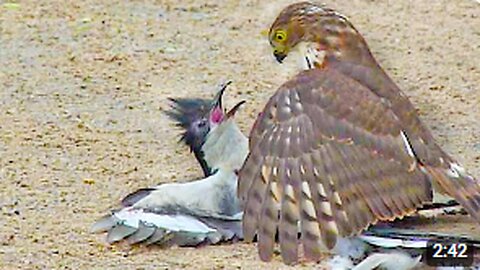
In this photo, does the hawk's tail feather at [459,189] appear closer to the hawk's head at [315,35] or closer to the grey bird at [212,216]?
the grey bird at [212,216]

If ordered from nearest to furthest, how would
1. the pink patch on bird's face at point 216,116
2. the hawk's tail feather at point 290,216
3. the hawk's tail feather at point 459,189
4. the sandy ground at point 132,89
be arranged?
the hawk's tail feather at point 290,216
the hawk's tail feather at point 459,189
the sandy ground at point 132,89
the pink patch on bird's face at point 216,116

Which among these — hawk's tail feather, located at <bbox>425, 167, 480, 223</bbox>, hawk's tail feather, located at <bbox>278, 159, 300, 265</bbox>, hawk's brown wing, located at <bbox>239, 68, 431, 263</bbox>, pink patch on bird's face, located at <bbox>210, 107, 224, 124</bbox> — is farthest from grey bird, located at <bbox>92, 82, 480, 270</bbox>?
hawk's tail feather, located at <bbox>278, 159, 300, 265</bbox>

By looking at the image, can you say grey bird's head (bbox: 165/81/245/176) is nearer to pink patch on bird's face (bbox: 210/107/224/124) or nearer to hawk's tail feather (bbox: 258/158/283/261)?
pink patch on bird's face (bbox: 210/107/224/124)

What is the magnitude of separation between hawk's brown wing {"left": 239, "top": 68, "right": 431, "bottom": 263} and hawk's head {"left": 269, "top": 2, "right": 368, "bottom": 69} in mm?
Answer: 286

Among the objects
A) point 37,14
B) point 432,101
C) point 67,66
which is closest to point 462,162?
point 432,101

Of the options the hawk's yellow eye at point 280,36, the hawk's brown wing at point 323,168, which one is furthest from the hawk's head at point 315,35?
the hawk's brown wing at point 323,168

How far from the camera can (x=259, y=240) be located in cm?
538

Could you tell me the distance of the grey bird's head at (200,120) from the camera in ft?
21.1

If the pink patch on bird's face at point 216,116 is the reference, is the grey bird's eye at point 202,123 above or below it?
below

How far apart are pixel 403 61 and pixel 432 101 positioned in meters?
0.65

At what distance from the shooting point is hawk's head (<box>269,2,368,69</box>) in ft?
19.7

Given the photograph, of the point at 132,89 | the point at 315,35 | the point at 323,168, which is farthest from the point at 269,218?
the point at 132,89

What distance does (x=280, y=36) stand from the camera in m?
6.14
